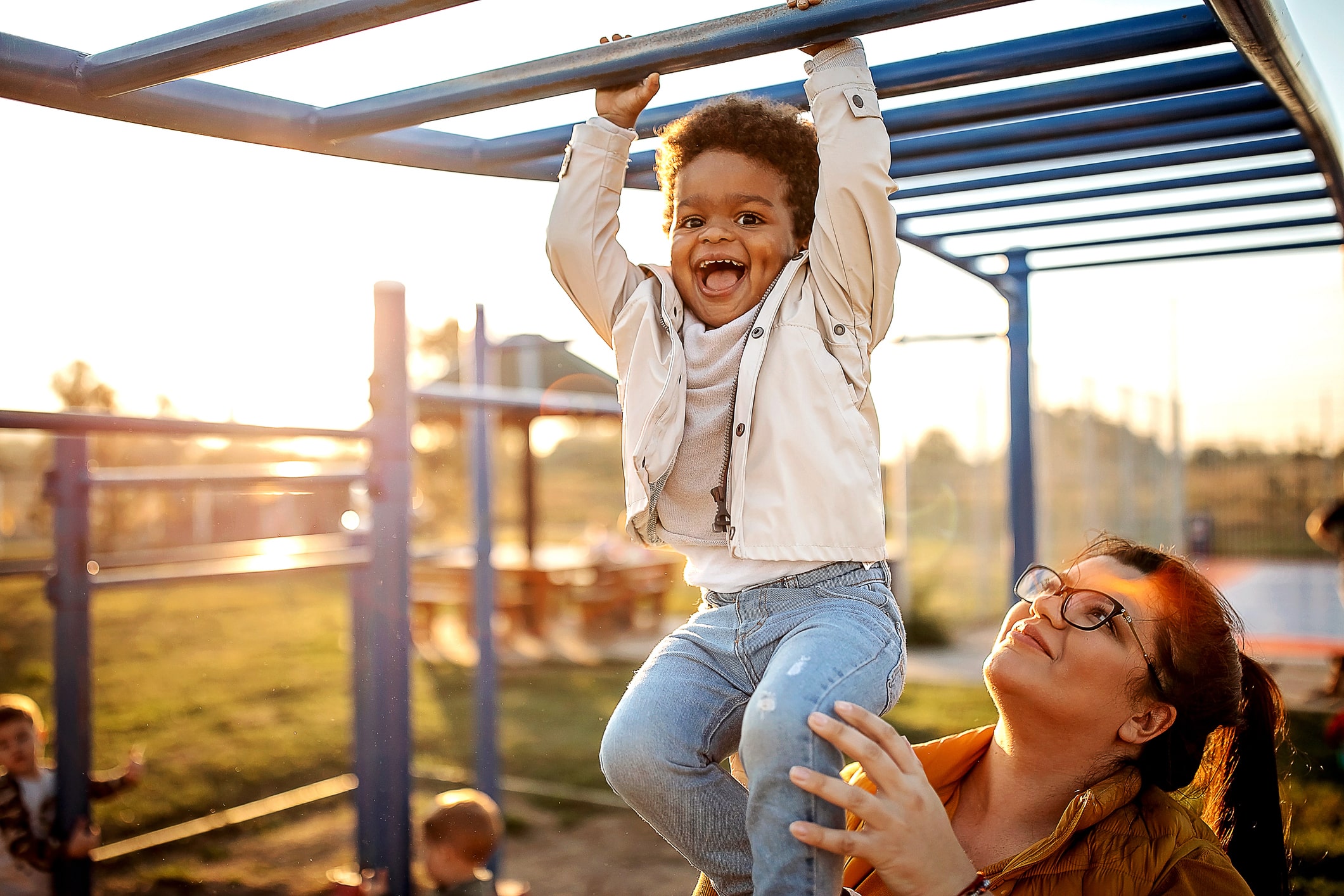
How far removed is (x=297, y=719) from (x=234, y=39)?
646 cm

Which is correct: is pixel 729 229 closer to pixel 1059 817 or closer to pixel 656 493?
pixel 656 493

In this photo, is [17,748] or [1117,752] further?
[17,748]

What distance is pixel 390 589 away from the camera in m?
2.83

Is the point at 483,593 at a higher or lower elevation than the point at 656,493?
lower

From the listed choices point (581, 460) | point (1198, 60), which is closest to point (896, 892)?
point (1198, 60)

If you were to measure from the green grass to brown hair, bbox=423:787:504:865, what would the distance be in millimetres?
1009

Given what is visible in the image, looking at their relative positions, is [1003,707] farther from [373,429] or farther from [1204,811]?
[373,429]

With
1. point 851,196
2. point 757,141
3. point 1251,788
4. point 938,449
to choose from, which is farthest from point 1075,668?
point 938,449

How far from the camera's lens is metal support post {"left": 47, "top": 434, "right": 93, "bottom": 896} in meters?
2.91

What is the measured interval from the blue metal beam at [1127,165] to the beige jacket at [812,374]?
0.60 metres

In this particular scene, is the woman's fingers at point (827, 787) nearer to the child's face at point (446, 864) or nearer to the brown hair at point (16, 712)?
the child's face at point (446, 864)

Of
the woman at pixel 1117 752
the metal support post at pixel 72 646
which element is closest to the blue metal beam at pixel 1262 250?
the woman at pixel 1117 752

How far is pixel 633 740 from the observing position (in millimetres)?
1278

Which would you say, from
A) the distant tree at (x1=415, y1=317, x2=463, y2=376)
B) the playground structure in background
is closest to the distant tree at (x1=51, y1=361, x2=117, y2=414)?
the distant tree at (x1=415, y1=317, x2=463, y2=376)
